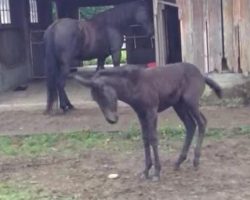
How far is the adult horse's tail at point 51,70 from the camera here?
9.34 meters

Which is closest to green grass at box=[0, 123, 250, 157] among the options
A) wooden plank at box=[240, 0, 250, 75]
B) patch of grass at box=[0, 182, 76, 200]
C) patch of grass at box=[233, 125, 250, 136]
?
patch of grass at box=[233, 125, 250, 136]

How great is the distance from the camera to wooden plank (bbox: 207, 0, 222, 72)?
9.61 metres

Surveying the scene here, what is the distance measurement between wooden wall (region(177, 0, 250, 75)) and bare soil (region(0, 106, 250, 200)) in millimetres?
1455

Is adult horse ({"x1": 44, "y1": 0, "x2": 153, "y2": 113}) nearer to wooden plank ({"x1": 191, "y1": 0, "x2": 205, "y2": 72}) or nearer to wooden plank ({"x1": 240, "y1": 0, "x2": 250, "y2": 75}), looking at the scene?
wooden plank ({"x1": 191, "y1": 0, "x2": 205, "y2": 72})

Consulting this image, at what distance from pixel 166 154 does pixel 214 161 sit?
24.4 inches

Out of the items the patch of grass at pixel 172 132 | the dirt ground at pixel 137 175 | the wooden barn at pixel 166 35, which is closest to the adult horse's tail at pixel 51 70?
the wooden barn at pixel 166 35

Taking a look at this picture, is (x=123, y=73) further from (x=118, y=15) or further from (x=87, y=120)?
(x=118, y=15)

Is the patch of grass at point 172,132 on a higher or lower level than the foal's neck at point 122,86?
lower

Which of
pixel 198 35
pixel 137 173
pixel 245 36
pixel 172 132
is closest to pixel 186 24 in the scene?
pixel 198 35

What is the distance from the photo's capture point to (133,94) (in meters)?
5.67

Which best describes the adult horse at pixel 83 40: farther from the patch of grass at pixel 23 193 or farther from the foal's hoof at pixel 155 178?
the foal's hoof at pixel 155 178

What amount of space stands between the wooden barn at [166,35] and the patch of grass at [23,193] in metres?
4.59

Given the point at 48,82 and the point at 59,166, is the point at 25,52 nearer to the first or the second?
the point at 48,82

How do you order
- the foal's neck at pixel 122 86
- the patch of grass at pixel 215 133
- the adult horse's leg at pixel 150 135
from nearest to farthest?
the foal's neck at pixel 122 86
the adult horse's leg at pixel 150 135
the patch of grass at pixel 215 133
